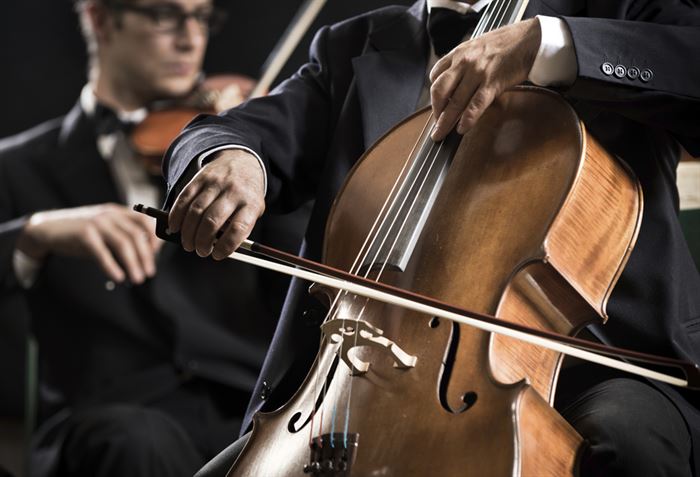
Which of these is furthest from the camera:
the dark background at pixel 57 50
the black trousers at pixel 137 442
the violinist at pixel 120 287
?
the dark background at pixel 57 50

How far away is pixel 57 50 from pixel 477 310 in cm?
236

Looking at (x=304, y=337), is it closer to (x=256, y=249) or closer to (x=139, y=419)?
(x=256, y=249)

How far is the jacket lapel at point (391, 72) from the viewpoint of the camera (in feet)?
3.94

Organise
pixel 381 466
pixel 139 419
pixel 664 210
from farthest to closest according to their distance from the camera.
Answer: pixel 139 419
pixel 664 210
pixel 381 466

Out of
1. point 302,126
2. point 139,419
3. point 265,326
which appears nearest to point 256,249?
point 302,126

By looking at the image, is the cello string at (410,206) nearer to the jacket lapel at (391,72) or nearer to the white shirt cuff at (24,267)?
the jacket lapel at (391,72)

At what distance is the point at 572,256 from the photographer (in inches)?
36.2

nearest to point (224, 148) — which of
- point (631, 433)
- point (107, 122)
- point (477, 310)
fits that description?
point (477, 310)

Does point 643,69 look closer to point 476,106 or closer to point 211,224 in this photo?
point 476,106

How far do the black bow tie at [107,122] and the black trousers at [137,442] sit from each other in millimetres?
771

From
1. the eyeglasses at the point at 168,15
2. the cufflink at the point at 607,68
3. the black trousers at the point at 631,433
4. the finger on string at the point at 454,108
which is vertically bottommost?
the eyeglasses at the point at 168,15

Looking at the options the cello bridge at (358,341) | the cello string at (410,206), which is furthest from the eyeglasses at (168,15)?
the cello bridge at (358,341)

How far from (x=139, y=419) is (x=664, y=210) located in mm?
1110

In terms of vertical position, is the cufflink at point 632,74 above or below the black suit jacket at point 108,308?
above
